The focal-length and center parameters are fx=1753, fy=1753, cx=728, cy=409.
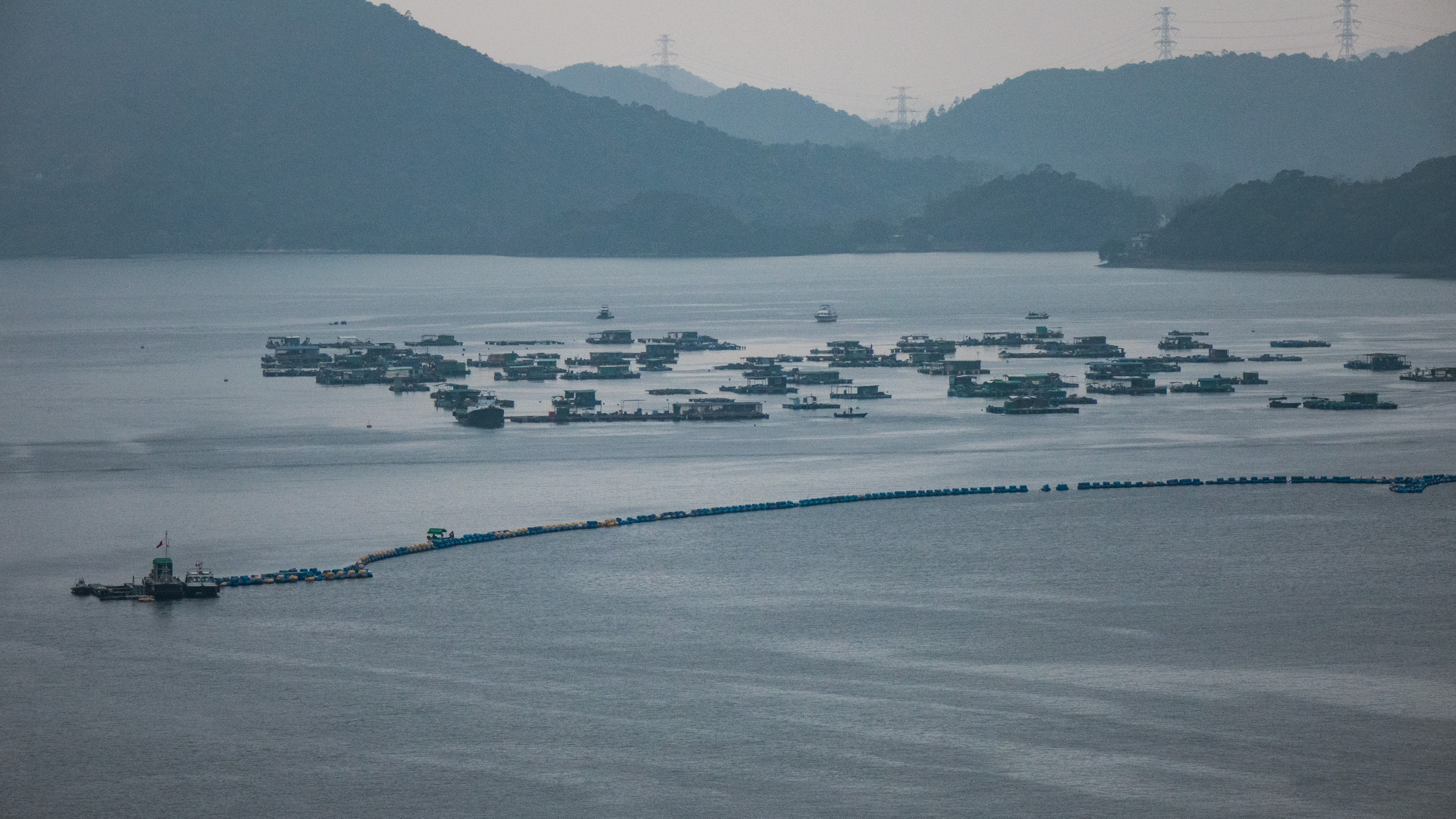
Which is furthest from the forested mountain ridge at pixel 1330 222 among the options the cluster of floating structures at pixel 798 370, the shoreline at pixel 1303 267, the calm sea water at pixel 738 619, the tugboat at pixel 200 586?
the tugboat at pixel 200 586

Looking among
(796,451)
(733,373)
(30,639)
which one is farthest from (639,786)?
(733,373)

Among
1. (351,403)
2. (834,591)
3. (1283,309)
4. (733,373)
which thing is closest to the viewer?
(834,591)

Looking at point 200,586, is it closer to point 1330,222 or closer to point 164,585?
point 164,585

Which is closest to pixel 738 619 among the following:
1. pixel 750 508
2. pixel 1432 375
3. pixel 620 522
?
pixel 620 522

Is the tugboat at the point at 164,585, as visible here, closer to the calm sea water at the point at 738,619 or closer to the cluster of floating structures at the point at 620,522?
the cluster of floating structures at the point at 620,522

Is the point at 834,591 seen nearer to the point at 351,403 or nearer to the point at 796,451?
the point at 796,451
